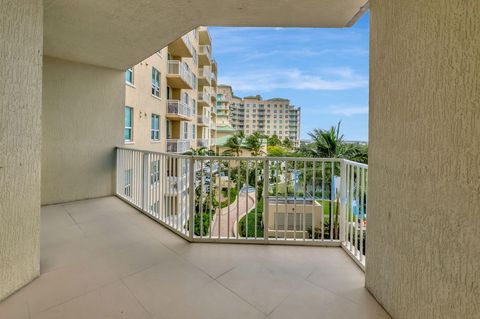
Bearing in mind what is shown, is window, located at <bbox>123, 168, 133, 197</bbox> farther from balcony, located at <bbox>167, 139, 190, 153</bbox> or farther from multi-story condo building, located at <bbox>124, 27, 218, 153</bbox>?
balcony, located at <bbox>167, 139, 190, 153</bbox>

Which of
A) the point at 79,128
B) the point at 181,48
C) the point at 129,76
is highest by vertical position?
the point at 181,48

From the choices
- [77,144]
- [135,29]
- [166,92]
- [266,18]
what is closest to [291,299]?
[266,18]

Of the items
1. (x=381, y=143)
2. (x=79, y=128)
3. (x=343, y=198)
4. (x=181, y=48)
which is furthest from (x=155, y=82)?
(x=381, y=143)

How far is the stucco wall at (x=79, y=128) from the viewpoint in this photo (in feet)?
12.7

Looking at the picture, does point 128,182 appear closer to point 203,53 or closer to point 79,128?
point 79,128

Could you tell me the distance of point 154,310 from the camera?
1566mm

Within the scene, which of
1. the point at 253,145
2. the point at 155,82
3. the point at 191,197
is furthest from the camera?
the point at 253,145

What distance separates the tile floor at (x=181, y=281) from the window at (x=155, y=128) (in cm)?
761

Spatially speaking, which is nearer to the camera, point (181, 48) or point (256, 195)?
point (256, 195)

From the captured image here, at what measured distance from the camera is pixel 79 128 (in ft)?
13.8

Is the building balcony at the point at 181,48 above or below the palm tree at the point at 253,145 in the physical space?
above

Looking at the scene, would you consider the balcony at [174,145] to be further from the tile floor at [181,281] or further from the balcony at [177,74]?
the tile floor at [181,281]

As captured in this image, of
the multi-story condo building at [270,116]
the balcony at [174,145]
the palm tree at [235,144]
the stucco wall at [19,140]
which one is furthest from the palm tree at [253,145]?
the multi-story condo building at [270,116]

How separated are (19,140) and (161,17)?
1.83 metres
